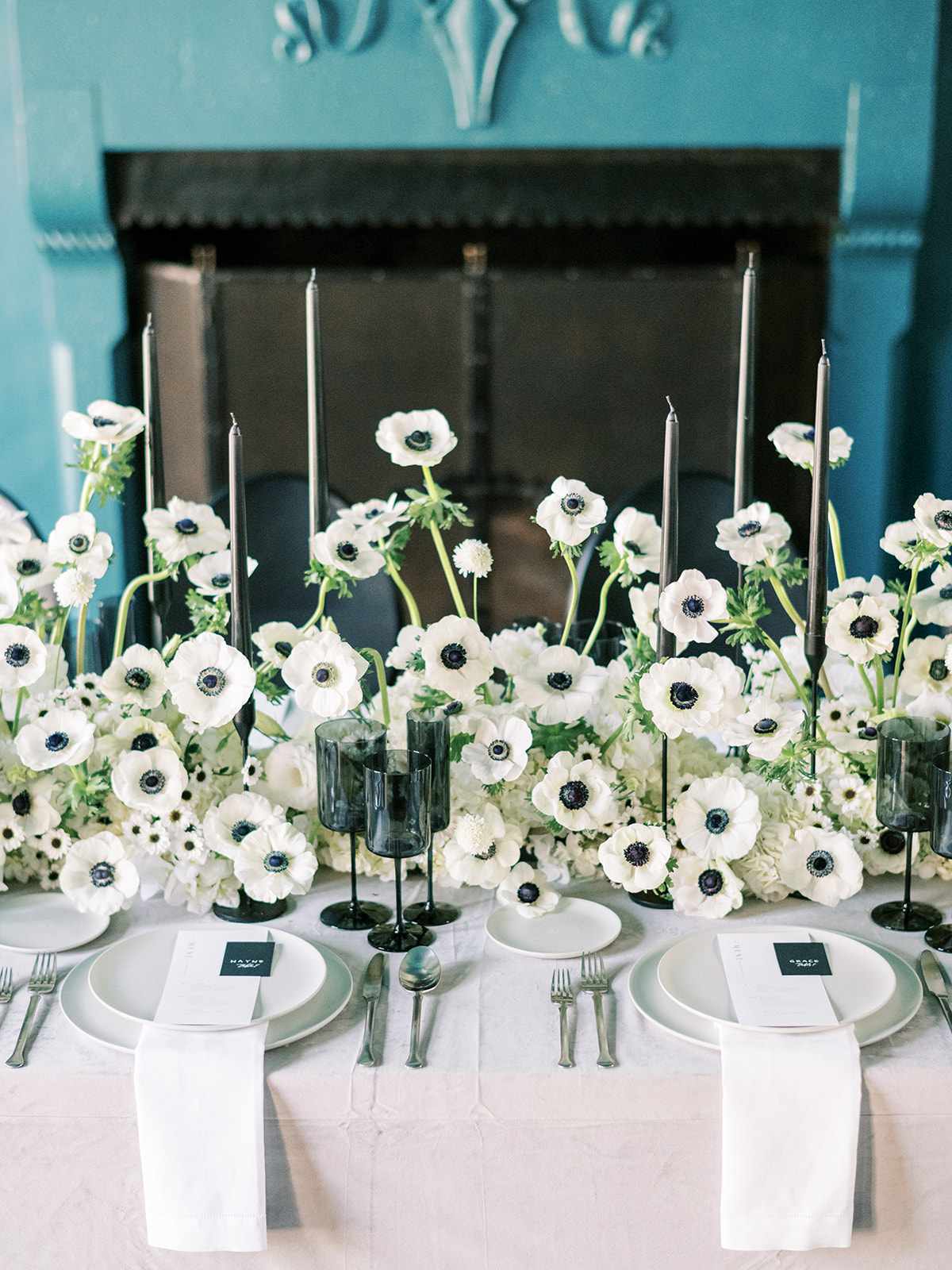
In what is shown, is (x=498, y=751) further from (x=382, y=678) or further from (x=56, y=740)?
(x=56, y=740)

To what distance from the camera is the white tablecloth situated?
1076 millimetres

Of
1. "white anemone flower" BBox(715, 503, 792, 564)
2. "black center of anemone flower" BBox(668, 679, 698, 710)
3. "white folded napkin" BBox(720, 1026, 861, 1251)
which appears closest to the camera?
"white folded napkin" BBox(720, 1026, 861, 1251)

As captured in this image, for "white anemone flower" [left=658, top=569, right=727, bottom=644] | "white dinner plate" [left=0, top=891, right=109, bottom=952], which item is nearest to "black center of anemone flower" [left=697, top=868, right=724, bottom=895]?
"white anemone flower" [left=658, top=569, right=727, bottom=644]

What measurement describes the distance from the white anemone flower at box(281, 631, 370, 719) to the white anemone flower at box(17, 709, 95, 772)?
211mm

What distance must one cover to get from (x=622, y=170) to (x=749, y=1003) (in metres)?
2.72

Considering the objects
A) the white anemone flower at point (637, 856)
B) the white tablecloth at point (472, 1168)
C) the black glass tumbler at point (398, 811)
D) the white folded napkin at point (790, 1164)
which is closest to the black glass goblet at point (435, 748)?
the black glass tumbler at point (398, 811)

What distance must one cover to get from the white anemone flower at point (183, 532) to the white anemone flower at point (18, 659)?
172 millimetres

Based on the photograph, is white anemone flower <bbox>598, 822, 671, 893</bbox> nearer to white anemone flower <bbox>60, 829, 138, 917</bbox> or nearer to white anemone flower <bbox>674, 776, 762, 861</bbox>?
white anemone flower <bbox>674, 776, 762, 861</bbox>

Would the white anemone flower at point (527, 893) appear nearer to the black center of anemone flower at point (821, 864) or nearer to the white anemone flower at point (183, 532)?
the black center of anemone flower at point (821, 864)

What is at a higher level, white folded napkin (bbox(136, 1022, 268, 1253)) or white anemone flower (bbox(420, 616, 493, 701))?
white anemone flower (bbox(420, 616, 493, 701))

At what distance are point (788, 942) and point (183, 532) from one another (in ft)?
2.32

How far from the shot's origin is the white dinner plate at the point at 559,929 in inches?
49.9

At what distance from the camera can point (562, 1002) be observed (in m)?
1.17

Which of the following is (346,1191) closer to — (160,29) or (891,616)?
(891,616)
